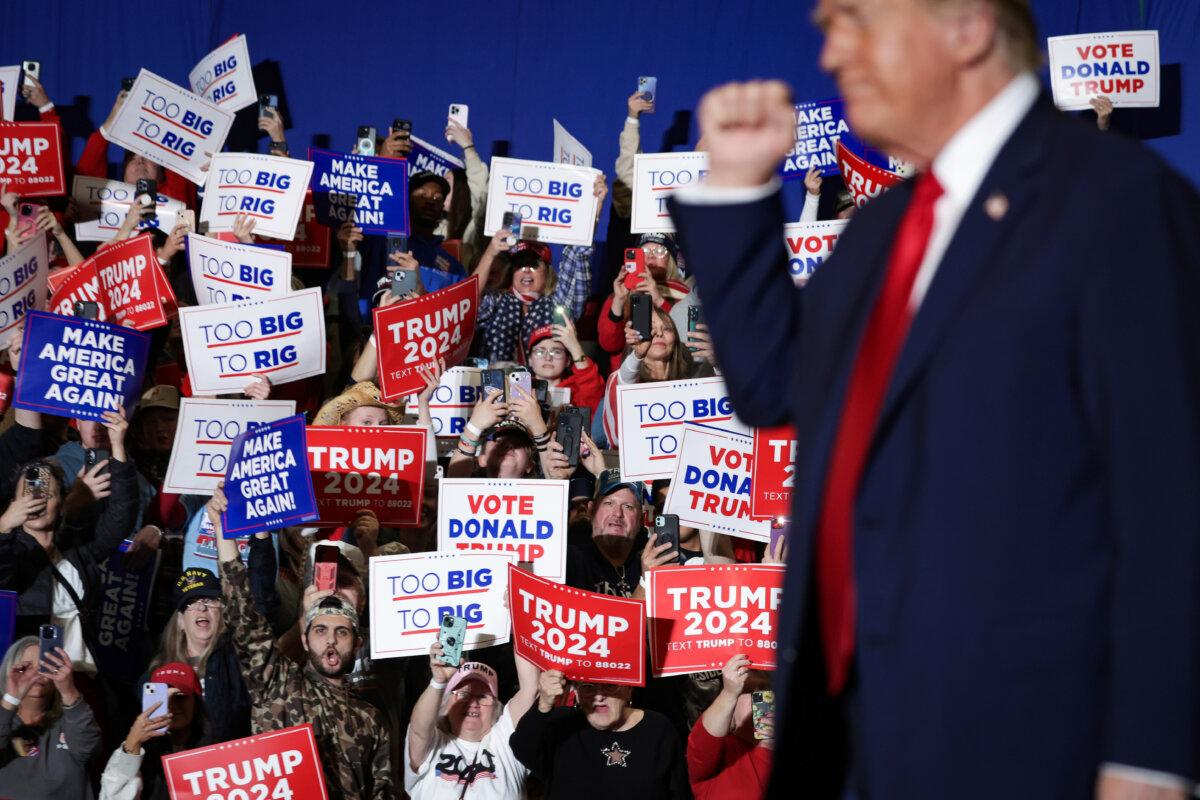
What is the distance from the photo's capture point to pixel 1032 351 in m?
1.18

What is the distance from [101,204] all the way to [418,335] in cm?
301

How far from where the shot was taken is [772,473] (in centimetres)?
541

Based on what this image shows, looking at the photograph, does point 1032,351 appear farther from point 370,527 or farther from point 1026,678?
point 370,527

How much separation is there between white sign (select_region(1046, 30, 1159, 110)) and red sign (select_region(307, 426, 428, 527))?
3.75 m

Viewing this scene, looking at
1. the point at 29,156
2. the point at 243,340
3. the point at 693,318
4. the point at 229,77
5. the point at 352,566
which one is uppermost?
the point at 229,77

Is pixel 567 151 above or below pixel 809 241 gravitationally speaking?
above

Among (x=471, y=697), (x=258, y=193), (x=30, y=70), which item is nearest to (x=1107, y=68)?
(x=258, y=193)

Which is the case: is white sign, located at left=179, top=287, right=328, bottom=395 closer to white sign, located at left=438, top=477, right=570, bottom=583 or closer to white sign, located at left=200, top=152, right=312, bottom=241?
white sign, located at left=200, top=152, right=312, bottom=241

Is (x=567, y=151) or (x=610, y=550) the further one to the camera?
(x=567, y=151)

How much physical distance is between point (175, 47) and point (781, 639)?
32.7ft

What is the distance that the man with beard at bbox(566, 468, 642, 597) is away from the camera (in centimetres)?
560

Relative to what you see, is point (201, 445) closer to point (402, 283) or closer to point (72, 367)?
point (72, 367)

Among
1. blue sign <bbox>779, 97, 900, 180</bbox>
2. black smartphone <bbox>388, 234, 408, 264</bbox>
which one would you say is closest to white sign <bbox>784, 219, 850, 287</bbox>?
blue sign <bbox>779, 97, 900, 180</bbox>

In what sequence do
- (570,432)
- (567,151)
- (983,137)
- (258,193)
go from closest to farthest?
(983,137), (570,432), (258,193), (567,151)
